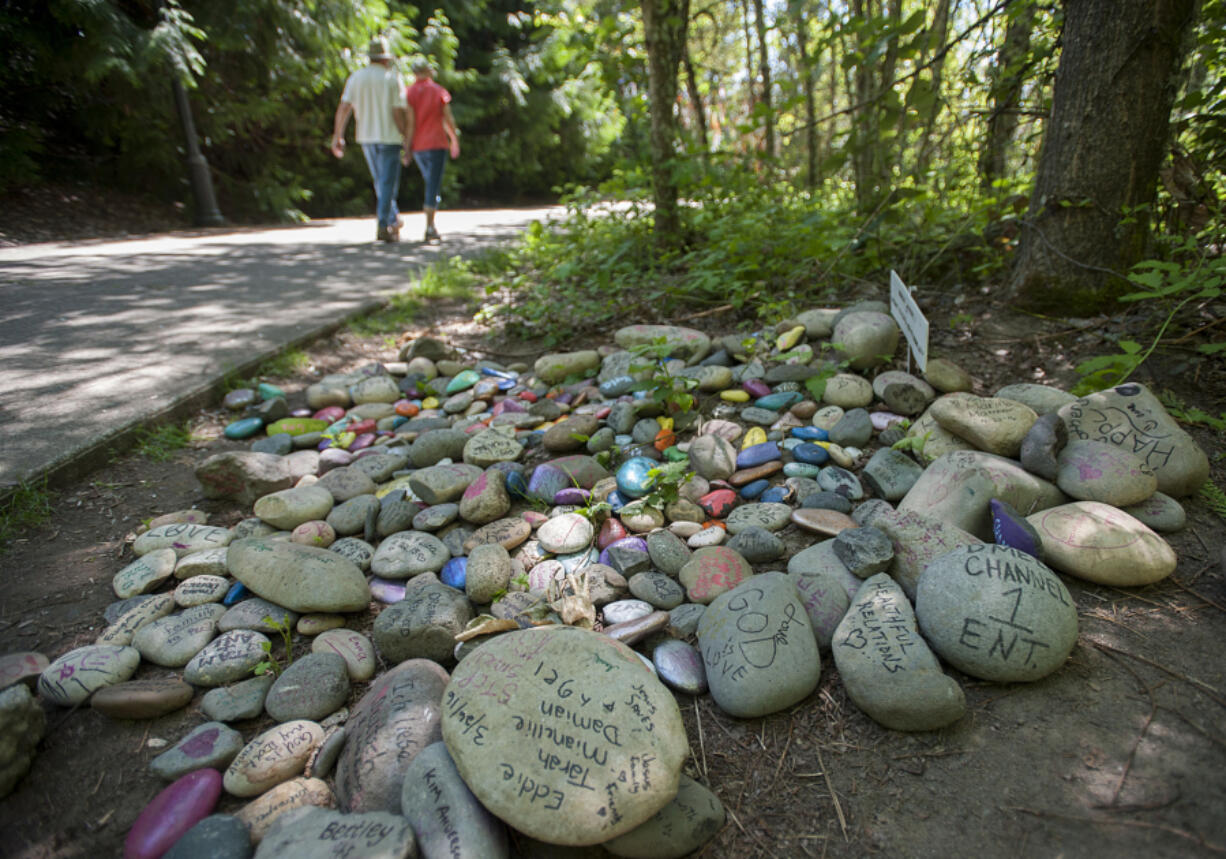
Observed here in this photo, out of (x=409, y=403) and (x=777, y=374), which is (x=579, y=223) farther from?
(x=777, y=374)

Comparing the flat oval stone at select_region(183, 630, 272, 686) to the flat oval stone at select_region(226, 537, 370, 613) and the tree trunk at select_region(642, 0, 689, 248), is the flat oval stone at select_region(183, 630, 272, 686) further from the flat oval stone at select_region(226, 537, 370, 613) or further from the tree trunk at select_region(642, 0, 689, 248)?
the tree trunk at select_region(642, 0, 689, 248)

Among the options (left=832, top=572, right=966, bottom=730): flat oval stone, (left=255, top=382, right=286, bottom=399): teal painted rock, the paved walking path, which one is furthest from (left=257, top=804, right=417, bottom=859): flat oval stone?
(left=255, top=382, right=286, bottom=399): teal painted rock

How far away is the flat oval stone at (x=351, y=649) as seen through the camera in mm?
1759

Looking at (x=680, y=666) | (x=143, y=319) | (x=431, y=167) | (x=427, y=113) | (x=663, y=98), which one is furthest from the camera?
(x=431, y=167)

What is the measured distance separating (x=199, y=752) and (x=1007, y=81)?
4.10m

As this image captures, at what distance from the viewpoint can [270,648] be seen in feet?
5.84

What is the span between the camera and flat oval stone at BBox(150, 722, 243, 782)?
1.44 meters

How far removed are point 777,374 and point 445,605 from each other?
1.82 meters

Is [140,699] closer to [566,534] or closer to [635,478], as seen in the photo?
[566,534]

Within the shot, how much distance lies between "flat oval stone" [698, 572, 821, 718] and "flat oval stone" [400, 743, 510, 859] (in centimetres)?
59

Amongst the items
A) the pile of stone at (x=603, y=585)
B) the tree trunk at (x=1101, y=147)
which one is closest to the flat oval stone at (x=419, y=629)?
the pile of stone at (x=603, y=585)

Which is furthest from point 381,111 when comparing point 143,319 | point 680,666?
point 680,666

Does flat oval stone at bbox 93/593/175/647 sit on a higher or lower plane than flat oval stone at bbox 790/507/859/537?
higher

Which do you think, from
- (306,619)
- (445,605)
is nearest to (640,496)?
(445,605)
